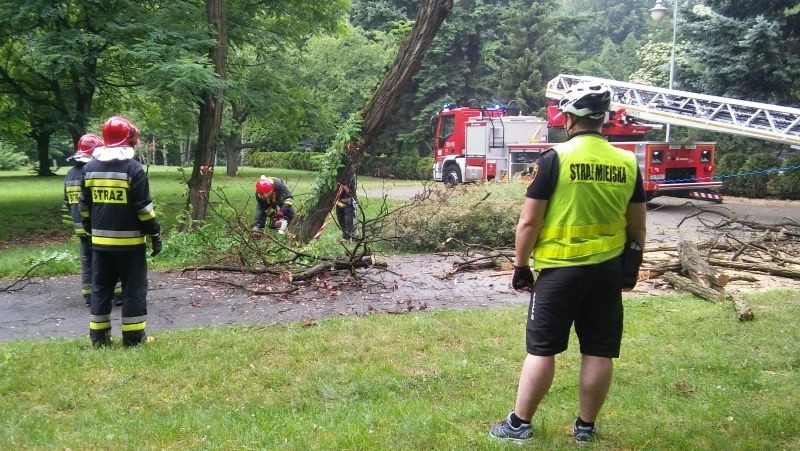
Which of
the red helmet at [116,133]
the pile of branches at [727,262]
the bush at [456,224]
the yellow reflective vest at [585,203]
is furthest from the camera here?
the bush at [456,224]

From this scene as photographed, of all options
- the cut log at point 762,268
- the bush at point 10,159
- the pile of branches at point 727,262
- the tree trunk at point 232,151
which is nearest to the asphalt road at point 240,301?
the pile of branches at point 727,262

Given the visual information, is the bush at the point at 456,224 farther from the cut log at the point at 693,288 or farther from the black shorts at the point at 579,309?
the black shorts at the point at 579,309

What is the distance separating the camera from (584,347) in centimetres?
348

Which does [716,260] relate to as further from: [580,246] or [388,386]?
[580,246]

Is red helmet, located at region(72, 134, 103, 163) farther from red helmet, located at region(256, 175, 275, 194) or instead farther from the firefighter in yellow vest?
the firefighter in yellow vest

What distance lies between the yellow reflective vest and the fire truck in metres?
8.11

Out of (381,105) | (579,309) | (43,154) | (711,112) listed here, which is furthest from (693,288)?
(43,154)

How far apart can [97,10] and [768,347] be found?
13172 millimetres

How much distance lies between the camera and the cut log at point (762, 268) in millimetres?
8180

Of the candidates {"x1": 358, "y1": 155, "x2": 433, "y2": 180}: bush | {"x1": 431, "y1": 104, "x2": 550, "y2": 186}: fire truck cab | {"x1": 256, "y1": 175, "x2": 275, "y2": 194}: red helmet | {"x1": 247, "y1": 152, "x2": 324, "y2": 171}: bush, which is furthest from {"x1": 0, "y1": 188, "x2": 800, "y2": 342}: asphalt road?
{"x1": 247, "y1": 152, "x2": 324, "y2": 171}: bush

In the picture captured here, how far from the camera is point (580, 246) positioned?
10.9 ft

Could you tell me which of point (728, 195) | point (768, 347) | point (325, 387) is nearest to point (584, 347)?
point (325, 387)

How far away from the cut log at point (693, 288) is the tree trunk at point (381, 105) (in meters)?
4.63

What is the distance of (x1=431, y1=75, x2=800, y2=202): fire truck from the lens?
48.9 feet
